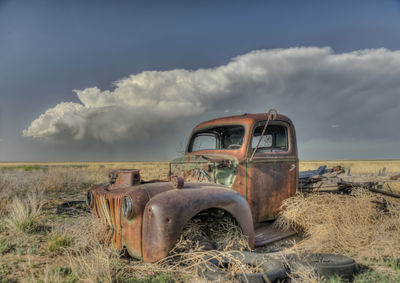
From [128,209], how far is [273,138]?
327 centimetres

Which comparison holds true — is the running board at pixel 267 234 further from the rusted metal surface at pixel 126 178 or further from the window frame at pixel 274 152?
the rusted metal surface at pixel 126 178

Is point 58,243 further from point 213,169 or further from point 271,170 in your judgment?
point 271,170

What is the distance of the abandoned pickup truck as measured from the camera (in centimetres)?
268

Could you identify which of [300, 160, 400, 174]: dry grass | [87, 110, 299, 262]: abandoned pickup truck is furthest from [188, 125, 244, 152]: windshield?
[300, 160, 400, 174]: dry grass

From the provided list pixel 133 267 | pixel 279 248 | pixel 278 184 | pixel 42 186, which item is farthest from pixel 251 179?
pixel 42 186

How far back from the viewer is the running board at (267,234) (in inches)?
153

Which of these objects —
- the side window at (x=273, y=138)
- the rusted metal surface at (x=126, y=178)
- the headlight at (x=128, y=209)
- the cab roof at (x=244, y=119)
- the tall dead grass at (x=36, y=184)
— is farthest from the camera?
the tall dead grass at (x=36, y=184)

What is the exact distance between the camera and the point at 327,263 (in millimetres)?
A: 2850

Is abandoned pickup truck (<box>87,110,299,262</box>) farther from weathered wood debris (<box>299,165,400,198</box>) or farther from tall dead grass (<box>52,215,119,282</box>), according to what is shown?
weathered wood debris (<box>299,165,400,198</box>)

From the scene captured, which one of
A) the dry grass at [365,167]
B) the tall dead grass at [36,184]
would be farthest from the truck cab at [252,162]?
the tall dead grass at [36,184]

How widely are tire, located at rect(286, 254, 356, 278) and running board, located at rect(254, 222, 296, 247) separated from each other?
0.80 meters

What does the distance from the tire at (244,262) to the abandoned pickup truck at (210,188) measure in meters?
0.41

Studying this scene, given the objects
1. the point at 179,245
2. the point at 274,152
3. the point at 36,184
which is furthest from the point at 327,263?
the point at 36,184

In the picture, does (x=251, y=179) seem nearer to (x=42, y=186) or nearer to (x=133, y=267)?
(x=133, y=267)
